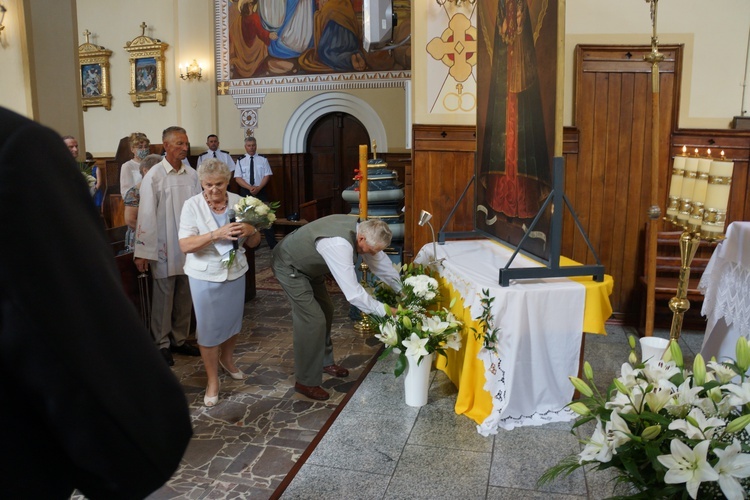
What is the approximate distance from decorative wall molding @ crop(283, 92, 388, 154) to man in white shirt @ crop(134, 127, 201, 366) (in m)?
7.01

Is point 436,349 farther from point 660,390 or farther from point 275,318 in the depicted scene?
point 275,318

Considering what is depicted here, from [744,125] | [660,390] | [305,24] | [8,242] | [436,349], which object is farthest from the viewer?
[305,24]

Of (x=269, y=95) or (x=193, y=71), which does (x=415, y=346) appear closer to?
(x=269, y=95)

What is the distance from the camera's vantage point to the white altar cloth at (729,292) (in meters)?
3.56

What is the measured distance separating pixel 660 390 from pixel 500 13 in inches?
145

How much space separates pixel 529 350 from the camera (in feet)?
11.6

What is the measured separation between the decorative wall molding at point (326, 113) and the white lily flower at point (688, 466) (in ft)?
35.0

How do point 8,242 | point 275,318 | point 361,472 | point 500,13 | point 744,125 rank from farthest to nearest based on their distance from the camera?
point 275,318
point 744,125
point 500,13
point 361,472
point 8,242

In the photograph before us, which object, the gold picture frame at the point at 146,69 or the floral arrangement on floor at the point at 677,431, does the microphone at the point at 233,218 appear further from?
the gold picture frame at the point at 146,69

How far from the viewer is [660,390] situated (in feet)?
4.38

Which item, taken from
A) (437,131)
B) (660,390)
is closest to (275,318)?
(437,131)

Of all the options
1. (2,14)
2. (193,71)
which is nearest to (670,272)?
(2,14)

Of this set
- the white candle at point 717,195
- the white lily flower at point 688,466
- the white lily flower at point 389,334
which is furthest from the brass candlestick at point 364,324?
the white lily flower at point 688,466

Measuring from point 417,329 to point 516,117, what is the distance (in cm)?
158
